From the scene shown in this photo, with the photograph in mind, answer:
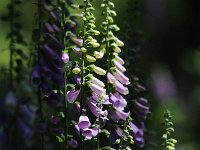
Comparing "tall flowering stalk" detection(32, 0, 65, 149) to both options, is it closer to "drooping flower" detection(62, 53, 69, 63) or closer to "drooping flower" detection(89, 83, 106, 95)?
"drooping flower" detection(62, 53, 69, 63)

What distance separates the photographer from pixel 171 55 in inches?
497

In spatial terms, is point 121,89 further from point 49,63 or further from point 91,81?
point 49,63

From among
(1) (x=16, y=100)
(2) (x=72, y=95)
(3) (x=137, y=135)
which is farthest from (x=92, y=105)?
(1) (x=16, y=100)

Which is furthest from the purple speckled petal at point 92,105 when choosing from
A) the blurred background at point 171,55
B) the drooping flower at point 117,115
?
the blurred background at point 171,55

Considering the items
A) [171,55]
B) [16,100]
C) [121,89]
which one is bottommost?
[171,55]

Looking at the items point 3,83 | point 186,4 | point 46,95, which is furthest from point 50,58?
point 186,4

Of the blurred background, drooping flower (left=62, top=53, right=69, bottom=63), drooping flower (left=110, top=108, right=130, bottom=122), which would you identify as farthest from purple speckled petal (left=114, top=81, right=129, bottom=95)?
the blurred background

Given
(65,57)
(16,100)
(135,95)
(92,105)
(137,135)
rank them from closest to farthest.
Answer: (92,105), (65,57), (137,135), (135,95), (16,100)

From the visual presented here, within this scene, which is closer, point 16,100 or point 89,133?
point 89,133

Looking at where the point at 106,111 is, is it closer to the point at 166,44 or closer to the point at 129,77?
the point at 129,77

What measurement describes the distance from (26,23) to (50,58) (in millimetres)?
7860

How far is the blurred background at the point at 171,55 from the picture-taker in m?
8.49

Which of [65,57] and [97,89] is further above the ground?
[65,57]

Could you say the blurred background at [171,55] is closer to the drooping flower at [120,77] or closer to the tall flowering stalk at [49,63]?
the tall flowering stalk at [49,63]
